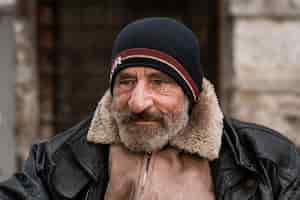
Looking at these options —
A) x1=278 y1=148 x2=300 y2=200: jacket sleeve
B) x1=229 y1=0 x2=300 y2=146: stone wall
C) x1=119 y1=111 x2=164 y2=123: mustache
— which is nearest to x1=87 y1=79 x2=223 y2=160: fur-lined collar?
x1=119 y1=111 x2=164 y2=123: mustache

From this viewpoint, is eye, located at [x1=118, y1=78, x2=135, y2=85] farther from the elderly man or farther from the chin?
the chin

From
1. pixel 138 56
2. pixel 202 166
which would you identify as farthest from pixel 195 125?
pixel 138 56

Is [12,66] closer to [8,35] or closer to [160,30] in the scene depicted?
[8,35]

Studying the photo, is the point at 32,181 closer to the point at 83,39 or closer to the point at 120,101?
the point at 120,101

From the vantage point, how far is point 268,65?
4910mm

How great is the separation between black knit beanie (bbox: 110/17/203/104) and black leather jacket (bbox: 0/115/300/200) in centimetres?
23

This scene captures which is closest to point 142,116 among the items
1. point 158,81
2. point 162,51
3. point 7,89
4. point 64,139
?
point 158,81

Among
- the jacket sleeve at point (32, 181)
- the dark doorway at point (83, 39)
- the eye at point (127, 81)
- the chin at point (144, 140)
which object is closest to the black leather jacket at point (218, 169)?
the jacket sleeve at point (32, 181)

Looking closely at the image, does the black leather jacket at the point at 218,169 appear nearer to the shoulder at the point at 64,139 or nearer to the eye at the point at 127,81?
the shoulder at the point at 64,139

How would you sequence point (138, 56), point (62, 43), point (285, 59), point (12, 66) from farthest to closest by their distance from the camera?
point (62, 43), point (12, 66), point (285, 59), point (138, 56)

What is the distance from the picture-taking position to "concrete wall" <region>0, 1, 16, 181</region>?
5531mm

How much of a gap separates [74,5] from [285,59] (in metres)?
2.25

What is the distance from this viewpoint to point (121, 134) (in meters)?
2.72

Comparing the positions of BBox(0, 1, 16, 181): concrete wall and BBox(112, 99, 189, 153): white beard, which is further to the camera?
BBox(0, 1, 16, 181): concrete wall
